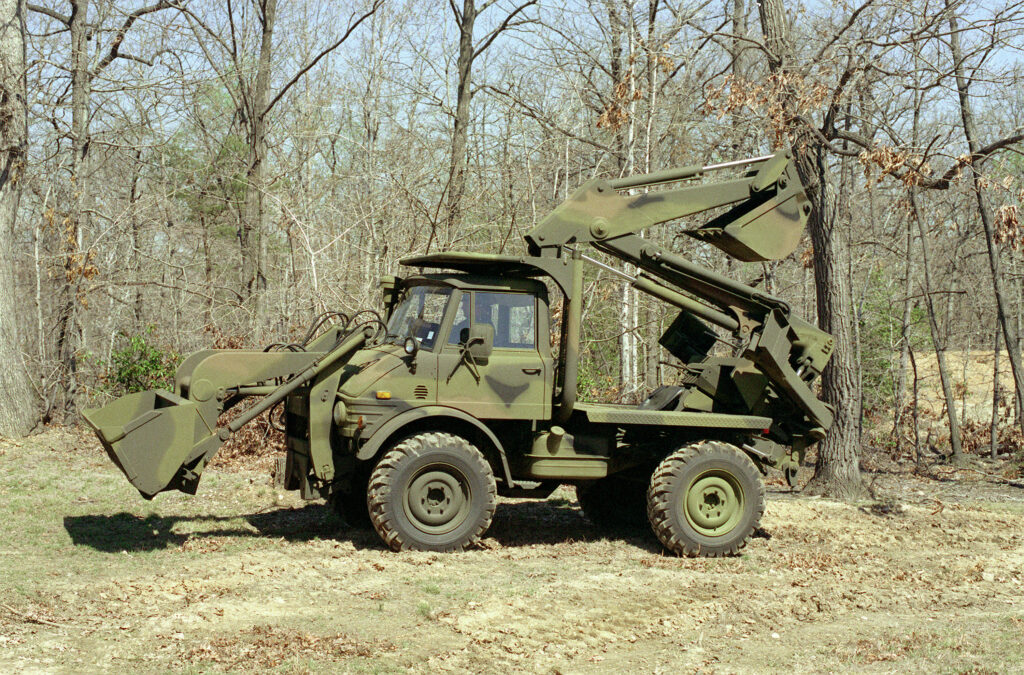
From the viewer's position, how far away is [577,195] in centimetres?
889

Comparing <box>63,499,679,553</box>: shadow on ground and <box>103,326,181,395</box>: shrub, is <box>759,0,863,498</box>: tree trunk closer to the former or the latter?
<box>63,499,679,553</box>: shadow on ground

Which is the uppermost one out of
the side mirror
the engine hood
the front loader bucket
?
the side mirror

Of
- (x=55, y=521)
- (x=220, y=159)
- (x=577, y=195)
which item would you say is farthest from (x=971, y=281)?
(x=55, y=521)

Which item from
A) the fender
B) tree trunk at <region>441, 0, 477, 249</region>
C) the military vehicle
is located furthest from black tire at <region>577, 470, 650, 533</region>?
tree trunk at <region>441, 0, 477, 249</region>

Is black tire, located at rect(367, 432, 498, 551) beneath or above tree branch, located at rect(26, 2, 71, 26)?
beneath

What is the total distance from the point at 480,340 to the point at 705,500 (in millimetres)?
2576

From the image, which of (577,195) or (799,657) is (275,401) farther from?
(799,657)

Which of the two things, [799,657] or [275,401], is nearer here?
[799,657]

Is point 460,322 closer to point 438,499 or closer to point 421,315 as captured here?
point 421,315

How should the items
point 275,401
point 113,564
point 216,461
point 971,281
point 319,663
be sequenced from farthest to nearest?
1. point 971,281
2. point 216,461
3. point 275,401
4. point 113,564
5. point 319,663

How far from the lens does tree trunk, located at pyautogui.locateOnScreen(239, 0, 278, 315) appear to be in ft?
55.5

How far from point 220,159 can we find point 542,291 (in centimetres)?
1625

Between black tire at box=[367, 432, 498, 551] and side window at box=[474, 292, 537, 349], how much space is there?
1027 mm

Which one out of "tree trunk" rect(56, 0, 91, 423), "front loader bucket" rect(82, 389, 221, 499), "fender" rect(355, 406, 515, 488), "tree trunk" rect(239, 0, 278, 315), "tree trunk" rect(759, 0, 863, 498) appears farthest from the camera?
"tree trunk" rect(239, 0, 278, 315)
